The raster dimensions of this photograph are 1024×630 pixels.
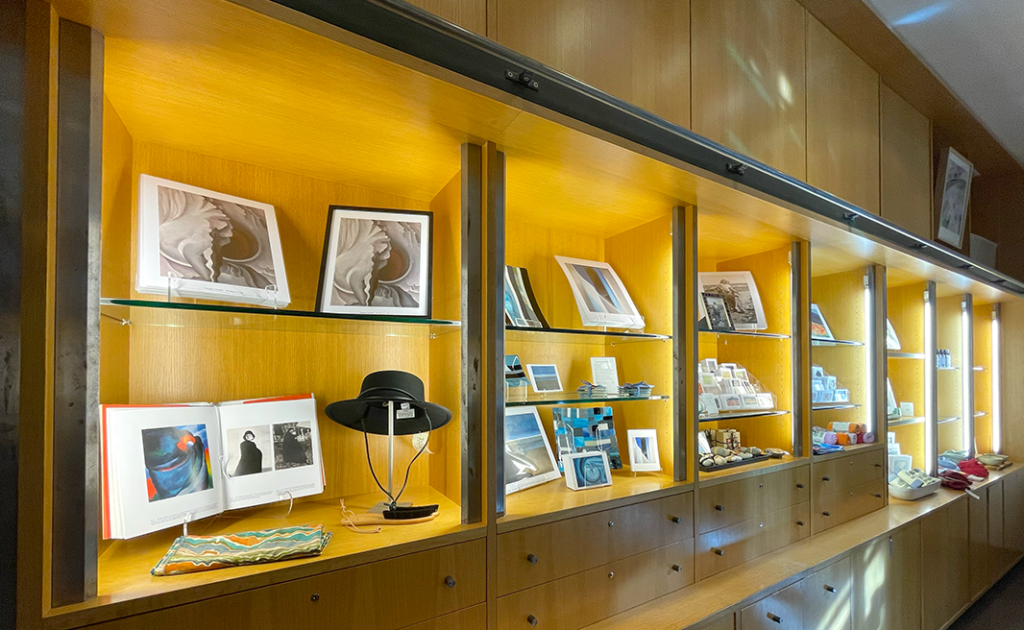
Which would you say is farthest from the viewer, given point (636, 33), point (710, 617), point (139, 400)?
point (710, 617)

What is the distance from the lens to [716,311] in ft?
8.68

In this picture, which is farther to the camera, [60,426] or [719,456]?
[719,456]

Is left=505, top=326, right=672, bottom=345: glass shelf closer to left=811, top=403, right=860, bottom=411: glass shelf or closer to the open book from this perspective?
the open book

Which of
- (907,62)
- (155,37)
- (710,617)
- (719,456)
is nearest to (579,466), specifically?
(710,617)

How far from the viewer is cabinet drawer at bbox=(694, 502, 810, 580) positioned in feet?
6.59

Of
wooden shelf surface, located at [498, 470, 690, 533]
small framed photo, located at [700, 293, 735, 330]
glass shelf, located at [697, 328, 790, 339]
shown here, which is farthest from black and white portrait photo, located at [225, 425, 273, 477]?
small framed photo, located at [700, 293, 735, 330]

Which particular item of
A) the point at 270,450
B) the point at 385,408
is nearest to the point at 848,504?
the point at 385,408

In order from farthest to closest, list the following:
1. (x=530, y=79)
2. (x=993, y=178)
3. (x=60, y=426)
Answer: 1. (x=993, y=178)
2. (x=530, y=79)
3. (x=60, y=426)

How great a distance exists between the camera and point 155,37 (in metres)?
1.02

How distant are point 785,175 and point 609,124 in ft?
3.09

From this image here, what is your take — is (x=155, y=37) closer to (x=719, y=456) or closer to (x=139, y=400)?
(x=139, y=400)

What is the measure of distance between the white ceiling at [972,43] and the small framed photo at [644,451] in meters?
2.06

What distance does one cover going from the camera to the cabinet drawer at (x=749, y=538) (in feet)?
6.59

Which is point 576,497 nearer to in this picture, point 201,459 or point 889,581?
point 201,459
